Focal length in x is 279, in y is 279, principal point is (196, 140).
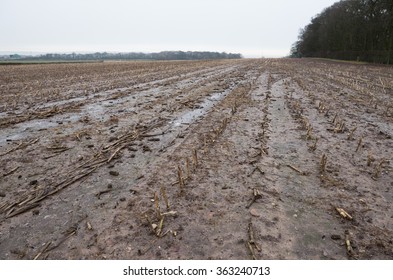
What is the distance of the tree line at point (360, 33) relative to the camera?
39.7m

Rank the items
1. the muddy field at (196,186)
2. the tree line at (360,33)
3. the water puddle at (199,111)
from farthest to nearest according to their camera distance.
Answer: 1. the tree line at (360,33)
2. the water puddle at (199,111)
3. the muddy field at (196,186)

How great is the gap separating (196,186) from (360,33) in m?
60.0

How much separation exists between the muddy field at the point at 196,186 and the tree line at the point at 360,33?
4039 cm

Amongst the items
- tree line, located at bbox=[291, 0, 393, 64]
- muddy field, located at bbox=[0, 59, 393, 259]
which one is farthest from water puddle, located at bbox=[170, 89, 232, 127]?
tree line, located at bbox=[291, 0, 393, 64]

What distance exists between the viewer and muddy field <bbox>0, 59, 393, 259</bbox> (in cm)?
296

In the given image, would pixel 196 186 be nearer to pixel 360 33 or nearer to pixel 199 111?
pixel 199 111

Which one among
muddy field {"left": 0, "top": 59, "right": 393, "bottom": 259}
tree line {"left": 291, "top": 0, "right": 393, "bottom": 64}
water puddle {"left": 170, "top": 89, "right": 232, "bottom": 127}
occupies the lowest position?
muddy field {"left": 0, "top": 59, "right": 393, "bottom": 259}

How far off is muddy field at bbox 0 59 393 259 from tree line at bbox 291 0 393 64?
40.4 m

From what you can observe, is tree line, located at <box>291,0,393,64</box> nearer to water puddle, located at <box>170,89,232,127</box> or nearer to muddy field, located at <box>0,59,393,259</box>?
water puddle, located at <box>170,89,232,127</box>

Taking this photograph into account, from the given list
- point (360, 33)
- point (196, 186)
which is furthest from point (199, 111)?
point (360, 33)

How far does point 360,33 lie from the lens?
169ft

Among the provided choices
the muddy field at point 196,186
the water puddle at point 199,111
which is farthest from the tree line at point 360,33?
the muddy field at point 196,186

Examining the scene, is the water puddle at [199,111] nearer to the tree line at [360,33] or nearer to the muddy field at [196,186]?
the muddy field at [196,186]
